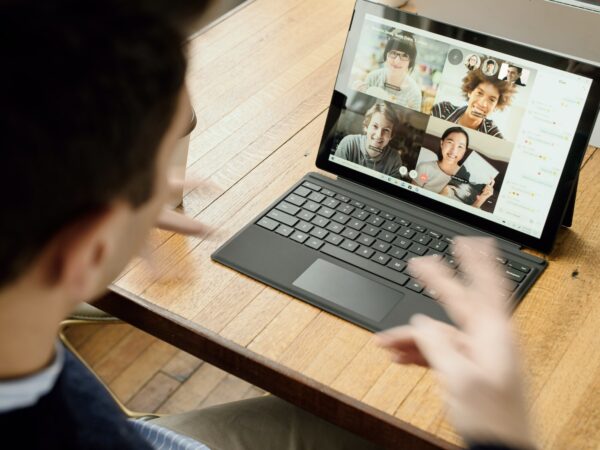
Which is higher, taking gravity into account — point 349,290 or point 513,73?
point 513,73

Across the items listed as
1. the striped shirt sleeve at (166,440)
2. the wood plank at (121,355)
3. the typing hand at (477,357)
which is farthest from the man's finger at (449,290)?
the wood plank at (121,355)

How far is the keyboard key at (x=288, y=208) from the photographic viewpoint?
1307 millimetres

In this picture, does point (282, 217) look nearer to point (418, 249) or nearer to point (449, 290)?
point (418, 249)

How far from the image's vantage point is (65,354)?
90 cm

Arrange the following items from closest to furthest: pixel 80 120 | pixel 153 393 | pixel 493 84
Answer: pixel 80 120 → pixel 493 84 → pixel 153 393

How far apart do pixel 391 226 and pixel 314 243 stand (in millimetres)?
119

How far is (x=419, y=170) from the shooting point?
131 centimetres

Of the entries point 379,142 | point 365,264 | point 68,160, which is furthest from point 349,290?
point 68,160

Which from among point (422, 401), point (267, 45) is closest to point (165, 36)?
point (422, 401)

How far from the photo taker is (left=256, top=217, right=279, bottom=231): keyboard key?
1.28 m

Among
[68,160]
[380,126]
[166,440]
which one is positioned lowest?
[166,440]

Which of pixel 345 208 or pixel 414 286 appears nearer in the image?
pixel 414 286

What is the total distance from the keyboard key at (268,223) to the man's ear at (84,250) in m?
0.60

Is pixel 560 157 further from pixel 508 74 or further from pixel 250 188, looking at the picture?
pixel 250 188
